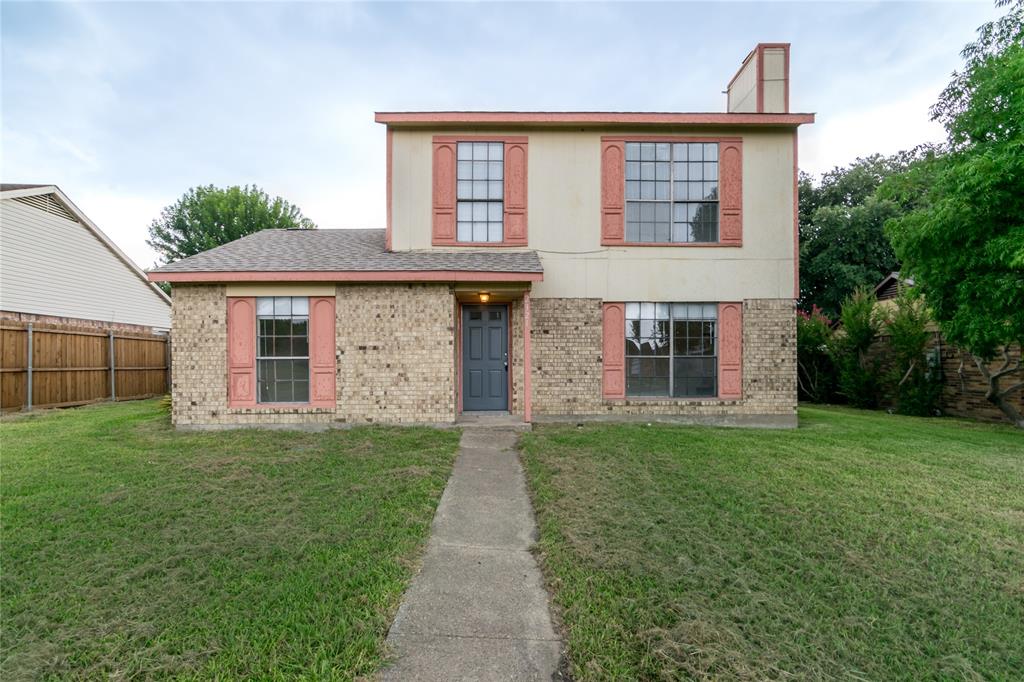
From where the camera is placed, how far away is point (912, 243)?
30.3 ft

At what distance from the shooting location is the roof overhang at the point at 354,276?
7879 millimetres

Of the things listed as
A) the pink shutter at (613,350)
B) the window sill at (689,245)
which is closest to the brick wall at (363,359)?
the pink shutter at (613,350)

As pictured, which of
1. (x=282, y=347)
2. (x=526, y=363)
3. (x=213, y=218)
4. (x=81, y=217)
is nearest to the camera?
(x=526, y=363)

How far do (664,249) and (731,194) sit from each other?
172 centimetres

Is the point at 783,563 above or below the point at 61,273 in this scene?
below

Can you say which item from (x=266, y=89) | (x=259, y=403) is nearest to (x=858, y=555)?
(x=259, y=403)

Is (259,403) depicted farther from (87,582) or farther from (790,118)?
(790,118)

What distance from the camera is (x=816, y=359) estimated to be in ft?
46.4

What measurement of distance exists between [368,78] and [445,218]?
5.56m

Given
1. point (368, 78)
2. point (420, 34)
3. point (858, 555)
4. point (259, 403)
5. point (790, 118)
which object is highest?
point (420, 34)

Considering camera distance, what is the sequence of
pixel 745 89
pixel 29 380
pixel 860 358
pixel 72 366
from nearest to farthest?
pixel 745 89, pixel 29 380, pixel 72 366, pixel 860 358

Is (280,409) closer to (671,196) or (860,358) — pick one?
(671,196)

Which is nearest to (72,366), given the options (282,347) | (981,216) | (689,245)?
(282,347)

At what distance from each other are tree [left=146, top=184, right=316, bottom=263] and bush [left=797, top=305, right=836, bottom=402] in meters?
32.5
